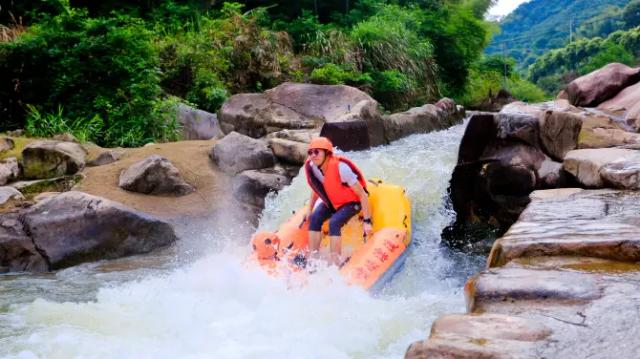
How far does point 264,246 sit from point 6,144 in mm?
4360

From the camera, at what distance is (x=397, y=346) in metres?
3.81

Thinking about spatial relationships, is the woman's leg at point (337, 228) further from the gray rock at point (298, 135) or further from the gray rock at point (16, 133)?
the gray rock at point (16, 133)

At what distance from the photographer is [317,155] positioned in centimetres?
556

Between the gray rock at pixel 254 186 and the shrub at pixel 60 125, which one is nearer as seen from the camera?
the gray rock at pixel 254 186

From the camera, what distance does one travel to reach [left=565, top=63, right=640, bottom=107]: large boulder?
11547 mm

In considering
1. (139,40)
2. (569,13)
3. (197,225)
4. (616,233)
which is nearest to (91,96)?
(139,40)

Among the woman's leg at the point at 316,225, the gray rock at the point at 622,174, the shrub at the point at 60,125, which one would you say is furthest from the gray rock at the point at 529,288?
the shrub at the point at 60,125

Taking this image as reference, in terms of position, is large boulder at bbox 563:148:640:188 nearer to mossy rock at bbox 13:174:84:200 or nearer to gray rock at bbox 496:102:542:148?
gray rock at bbox 496:102:542:148

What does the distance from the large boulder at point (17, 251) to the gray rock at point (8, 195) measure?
400mm

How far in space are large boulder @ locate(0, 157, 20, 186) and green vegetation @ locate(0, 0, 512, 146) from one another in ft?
5.02

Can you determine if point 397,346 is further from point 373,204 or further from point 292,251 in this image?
point 373,204

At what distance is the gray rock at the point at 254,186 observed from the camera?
25.9ft

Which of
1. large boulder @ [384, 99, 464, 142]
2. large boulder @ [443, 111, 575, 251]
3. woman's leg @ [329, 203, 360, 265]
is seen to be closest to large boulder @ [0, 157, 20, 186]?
woman's leg @ [329, 203, 360, 265]

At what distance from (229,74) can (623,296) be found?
1083 centimetres
